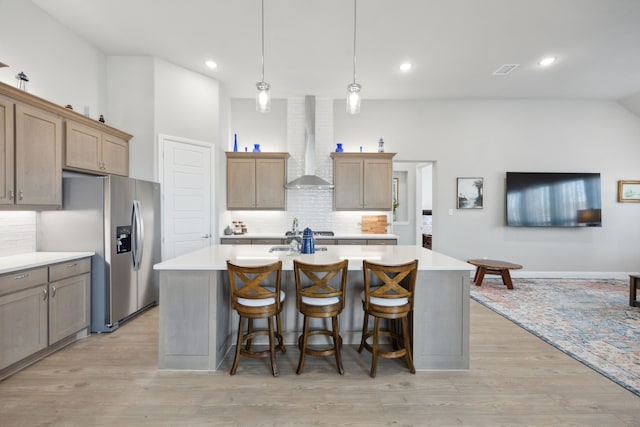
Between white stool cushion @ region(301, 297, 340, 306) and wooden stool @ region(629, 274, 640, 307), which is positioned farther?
wooden stool @ region(629, 274, 640, 307)

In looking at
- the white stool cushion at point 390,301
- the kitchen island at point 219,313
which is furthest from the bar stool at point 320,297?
the white stool cushion at point 390,301

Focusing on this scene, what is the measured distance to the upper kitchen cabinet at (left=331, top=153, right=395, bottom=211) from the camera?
5312mm

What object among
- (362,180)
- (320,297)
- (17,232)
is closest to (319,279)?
(320,297)

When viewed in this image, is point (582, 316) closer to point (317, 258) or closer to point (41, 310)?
point (317, 258)

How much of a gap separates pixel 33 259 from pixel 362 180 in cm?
438

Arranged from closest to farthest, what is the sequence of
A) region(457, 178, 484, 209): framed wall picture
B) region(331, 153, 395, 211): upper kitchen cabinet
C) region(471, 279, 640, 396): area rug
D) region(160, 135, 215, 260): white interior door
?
region(471, 279, 640, 396): area rug → region(160, 135, 215, 260): white interior door → region(331, 153, 395, 211): upper kitchen cabinet → region(457, 178, 484, 209): framed wall picture

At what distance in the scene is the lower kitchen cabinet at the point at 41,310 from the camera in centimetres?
227

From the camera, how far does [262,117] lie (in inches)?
221

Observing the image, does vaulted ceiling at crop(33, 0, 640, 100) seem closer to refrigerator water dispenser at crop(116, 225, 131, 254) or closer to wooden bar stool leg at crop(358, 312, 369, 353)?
refrigerator water dispenser at crop(116, 225, 131, 254)

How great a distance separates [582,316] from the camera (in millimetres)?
3701

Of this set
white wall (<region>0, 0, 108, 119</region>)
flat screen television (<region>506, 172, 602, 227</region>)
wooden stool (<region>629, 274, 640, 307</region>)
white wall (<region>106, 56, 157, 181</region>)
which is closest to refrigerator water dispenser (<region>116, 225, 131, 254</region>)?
white wall (<region>106, 56, 157, 181</region>)

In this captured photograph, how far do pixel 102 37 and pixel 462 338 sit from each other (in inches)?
206

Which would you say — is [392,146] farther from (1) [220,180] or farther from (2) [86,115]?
(2) [86,115]

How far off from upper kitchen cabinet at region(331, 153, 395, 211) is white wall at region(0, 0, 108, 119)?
3624 mm
